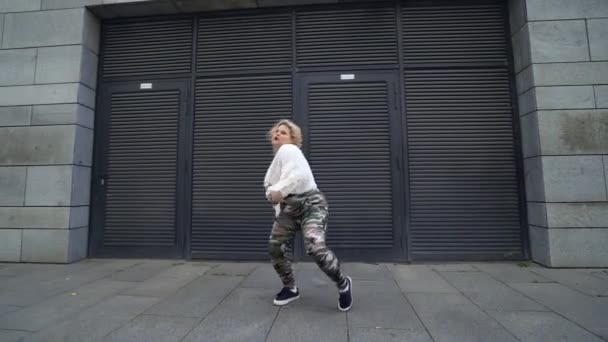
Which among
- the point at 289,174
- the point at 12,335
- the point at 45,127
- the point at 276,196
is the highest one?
the point at 45,127

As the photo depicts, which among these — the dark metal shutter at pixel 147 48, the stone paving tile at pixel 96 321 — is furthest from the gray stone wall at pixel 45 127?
the stone paving tile at pixel 96 321

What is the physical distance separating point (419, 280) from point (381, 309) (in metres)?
1.25

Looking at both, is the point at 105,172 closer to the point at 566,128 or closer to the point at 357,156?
the point at 357,156

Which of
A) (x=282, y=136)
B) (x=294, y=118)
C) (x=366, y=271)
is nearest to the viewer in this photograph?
(x=282, y=136)

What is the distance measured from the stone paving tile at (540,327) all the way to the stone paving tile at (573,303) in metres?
0.13

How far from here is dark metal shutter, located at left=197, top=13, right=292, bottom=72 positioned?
18.6ft

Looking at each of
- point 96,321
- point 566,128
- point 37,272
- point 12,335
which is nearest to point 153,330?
point 96,321

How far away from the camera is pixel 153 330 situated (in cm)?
276

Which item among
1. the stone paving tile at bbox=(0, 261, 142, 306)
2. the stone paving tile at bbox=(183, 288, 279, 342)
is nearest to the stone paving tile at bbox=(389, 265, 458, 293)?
the stone paving tile at bbox=(183, 288, 279, 342)

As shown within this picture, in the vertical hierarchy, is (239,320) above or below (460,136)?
below

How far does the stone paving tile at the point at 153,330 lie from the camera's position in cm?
263

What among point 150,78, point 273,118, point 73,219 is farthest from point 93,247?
point 273,118

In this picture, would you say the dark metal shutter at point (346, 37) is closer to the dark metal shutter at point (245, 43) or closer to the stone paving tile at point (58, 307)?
the dark metal shutter at point (245, 43)

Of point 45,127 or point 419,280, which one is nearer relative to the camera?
point 419,280
